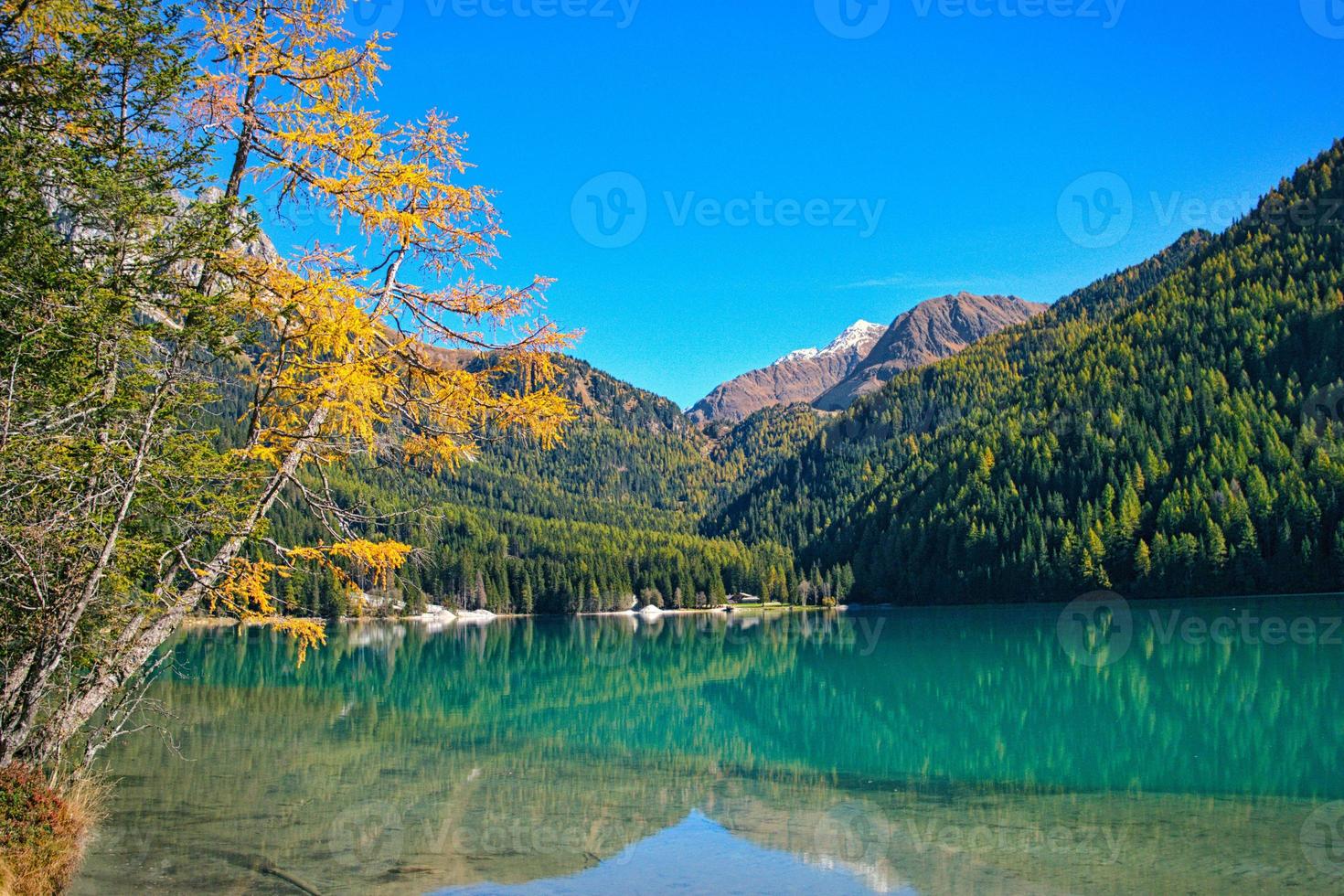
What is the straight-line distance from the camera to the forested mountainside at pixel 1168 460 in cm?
9512

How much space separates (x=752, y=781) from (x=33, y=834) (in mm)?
14684

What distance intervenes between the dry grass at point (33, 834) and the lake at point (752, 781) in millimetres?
1584

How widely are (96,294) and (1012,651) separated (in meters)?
53.7

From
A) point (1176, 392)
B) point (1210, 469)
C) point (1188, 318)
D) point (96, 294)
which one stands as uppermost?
point (1188, 318)

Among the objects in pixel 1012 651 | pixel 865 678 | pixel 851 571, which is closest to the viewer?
pixel 865 678

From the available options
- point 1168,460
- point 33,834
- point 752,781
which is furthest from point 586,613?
point 33,834

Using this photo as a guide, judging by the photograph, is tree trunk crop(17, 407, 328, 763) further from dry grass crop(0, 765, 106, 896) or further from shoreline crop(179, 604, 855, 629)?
shoreline crop(179, 604, 855, 629)

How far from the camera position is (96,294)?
30.0 ft

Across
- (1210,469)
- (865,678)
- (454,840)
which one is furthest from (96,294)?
(1210,469)

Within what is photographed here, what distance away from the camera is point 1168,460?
114750 millimetres

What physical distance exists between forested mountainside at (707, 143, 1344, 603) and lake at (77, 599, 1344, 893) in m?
53.1

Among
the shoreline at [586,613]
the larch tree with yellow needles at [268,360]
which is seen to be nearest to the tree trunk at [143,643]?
the larch tree with yellow needles at [268,360]

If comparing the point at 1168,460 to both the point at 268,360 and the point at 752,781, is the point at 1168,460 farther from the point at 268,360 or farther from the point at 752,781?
the point at 268,360

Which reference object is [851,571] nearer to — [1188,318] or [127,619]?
[1188,318]
